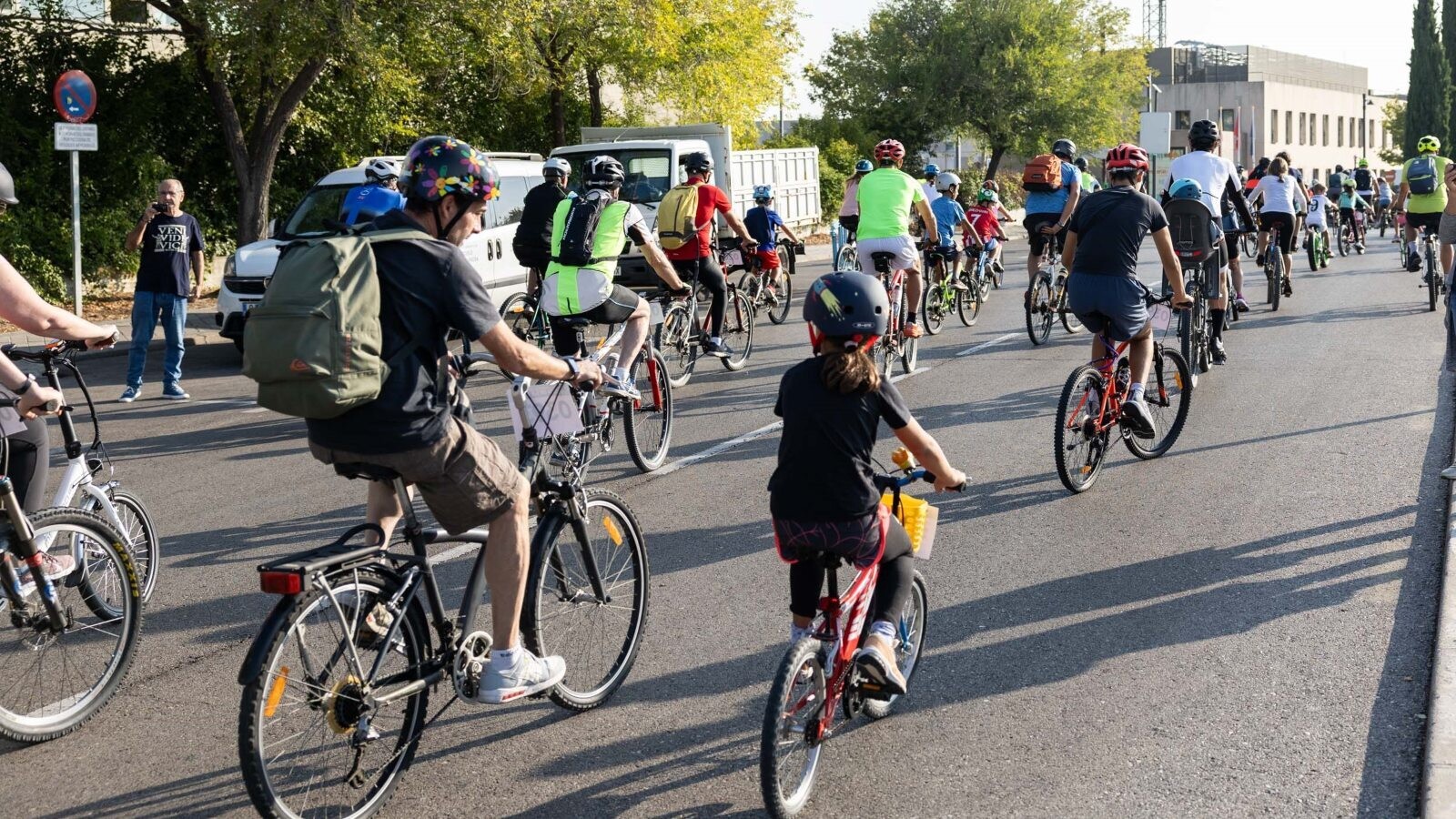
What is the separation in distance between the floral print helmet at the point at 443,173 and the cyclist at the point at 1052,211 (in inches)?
435

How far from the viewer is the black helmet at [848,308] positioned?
4078 millimetres

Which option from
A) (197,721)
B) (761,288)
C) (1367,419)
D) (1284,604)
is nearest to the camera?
(197,721)

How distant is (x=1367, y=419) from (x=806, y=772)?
748 cm

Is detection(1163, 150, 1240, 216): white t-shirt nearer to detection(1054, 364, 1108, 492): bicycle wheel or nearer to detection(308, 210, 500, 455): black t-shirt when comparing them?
detection(1054, 364, 1108, 492): bicycle wheel

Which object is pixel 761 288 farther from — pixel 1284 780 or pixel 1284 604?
pixel 1284 780

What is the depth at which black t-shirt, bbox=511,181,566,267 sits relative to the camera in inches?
383

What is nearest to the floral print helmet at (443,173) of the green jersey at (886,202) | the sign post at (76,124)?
the green jersey at (886,202)

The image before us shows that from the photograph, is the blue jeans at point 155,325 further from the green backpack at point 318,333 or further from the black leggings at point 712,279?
the green backpack at point 318,333

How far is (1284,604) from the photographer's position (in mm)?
5988

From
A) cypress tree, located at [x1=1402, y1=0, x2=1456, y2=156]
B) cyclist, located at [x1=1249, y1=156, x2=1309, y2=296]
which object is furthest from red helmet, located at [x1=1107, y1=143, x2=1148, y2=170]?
cypress tree, located at [x1=1402, y1=0, x2=1456, y2=156]

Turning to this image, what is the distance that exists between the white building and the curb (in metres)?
85.2

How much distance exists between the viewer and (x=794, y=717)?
13.0 ft

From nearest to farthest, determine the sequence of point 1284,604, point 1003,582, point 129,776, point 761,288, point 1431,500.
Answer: point 129,776 → point 1284,604 → point 1003,582 → point 1431,500 → point 761,288

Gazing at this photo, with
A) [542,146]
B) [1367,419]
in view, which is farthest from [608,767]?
[542,146]
